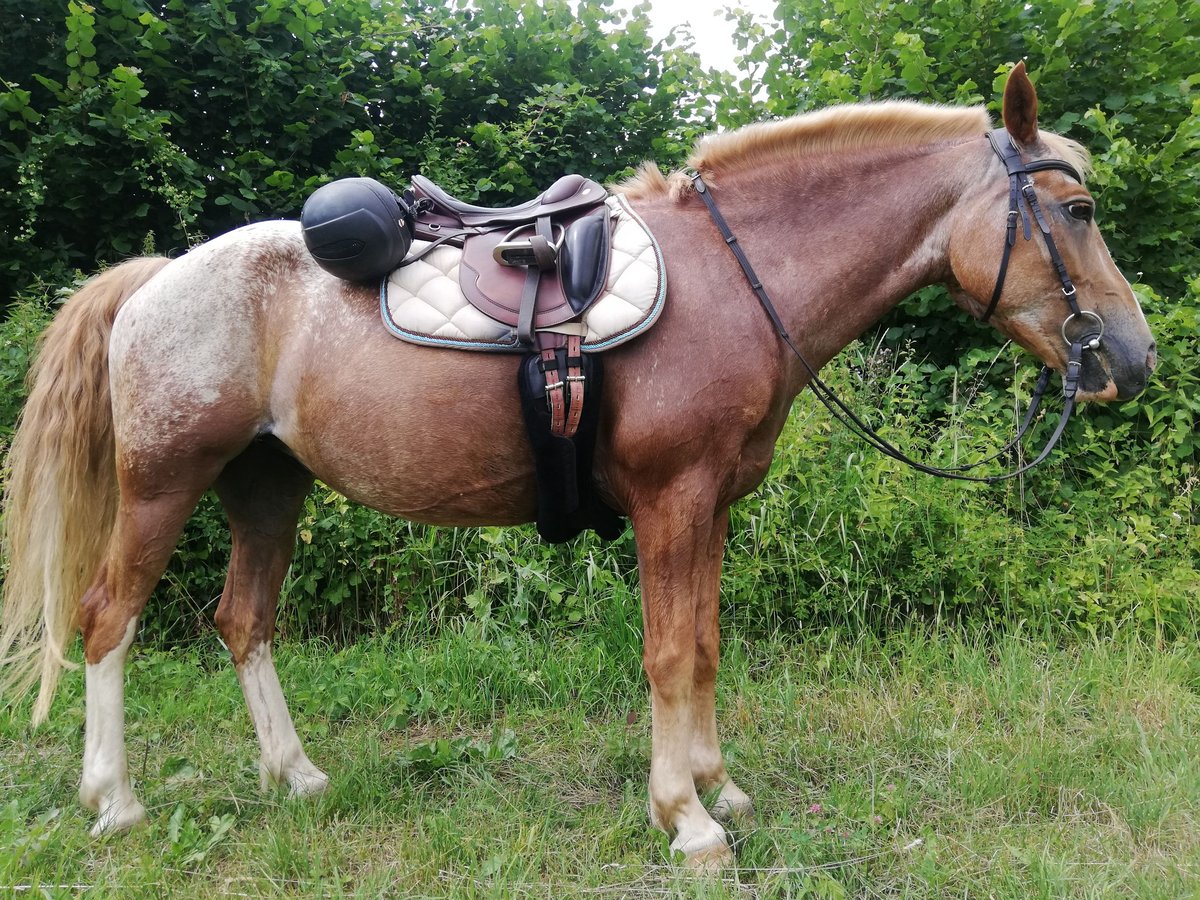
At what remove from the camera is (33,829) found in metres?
2.32

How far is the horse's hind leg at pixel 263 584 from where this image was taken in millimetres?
2781

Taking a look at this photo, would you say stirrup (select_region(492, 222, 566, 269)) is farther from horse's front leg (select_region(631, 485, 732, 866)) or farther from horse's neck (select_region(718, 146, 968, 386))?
horse's front leg (select_region(631, 485, 732, 866))

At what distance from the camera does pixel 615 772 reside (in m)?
2.86

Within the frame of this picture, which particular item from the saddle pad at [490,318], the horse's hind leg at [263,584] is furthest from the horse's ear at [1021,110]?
the horse's hind leg at [263,584]

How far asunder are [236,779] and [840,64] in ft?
17.0

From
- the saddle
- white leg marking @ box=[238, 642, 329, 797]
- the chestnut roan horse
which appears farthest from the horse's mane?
white leg marking @ box=[238, 642, 329, 797]

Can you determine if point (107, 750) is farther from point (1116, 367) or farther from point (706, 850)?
point (1116, 367)

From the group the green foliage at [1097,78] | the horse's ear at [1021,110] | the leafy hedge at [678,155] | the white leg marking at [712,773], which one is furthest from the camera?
the green foliage at [1097,78]

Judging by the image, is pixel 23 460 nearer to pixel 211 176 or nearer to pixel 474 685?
pixel 474 685

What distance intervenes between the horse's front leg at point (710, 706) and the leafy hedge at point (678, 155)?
3.33 ft

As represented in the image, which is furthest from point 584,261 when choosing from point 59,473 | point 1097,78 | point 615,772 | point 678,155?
point 1097,78

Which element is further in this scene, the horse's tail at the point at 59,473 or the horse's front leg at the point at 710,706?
the horse's tail at the point at 59,473

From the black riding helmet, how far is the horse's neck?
1.07m

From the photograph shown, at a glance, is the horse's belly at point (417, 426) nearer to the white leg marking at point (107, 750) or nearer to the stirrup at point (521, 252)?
the stirrup at point (521, 252)
